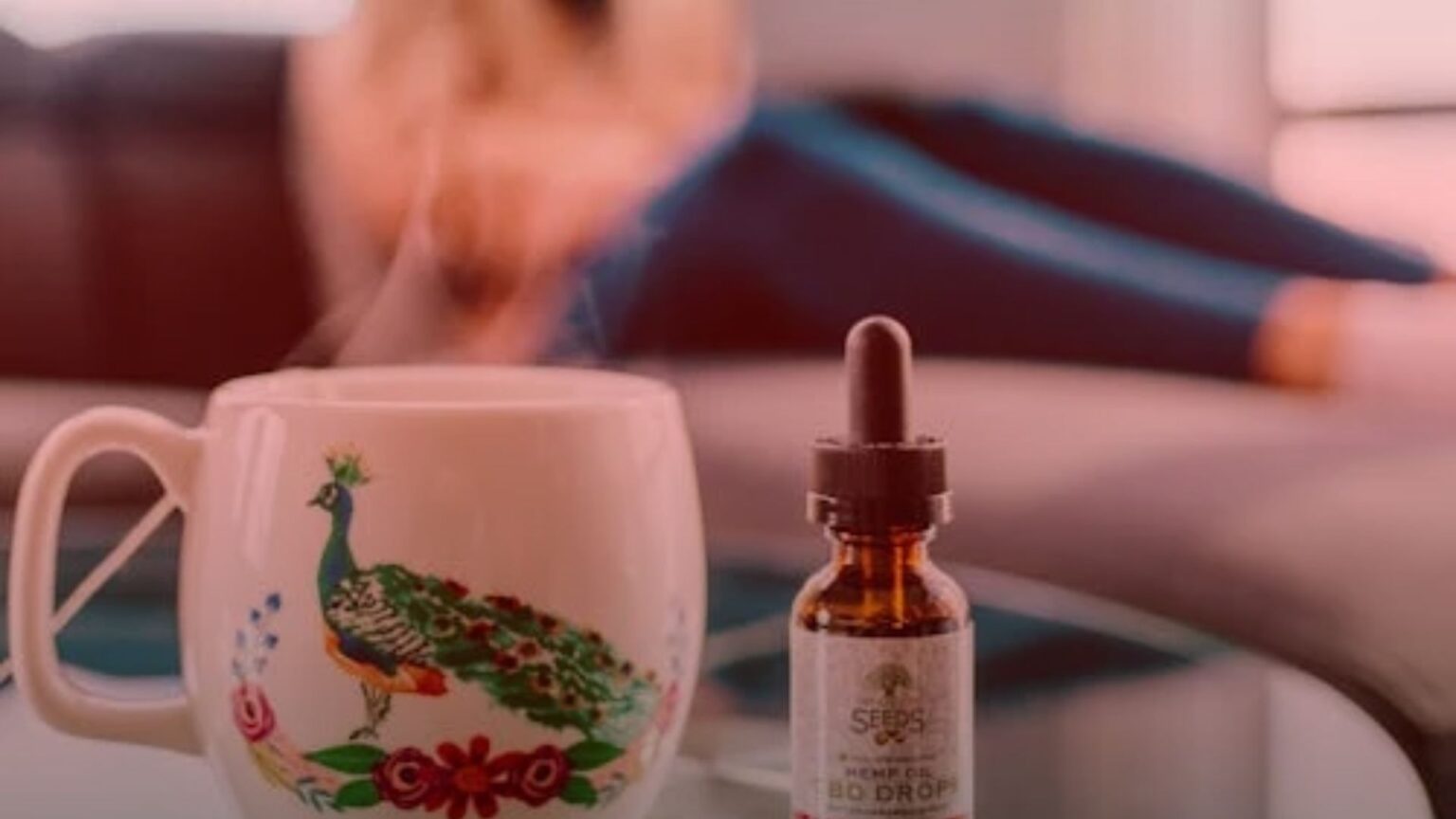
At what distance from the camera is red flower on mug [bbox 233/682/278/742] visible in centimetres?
50

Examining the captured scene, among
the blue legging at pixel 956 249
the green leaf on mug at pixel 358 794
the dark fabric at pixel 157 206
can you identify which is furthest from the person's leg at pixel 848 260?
the green leaf on mug at pixel 358 794

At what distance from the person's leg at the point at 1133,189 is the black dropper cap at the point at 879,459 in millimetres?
148

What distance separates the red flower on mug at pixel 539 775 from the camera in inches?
19.7

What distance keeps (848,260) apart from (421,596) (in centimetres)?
23

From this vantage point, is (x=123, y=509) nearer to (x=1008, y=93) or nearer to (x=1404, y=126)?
(x=1008, y=93)

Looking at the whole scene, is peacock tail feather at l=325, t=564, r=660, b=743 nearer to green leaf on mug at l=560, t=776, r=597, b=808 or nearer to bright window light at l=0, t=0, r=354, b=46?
green leaf on mug at l=560, t=776, r=597, b=808

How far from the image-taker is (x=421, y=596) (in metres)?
0.49

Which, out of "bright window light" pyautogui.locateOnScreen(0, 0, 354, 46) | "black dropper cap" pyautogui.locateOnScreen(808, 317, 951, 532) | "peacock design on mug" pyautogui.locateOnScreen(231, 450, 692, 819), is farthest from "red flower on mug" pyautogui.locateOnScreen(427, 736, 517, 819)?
"bright window light" pyautogui.locateOnScreen(0, 0, 354, 46)

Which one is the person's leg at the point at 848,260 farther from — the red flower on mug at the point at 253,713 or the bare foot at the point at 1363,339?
the red flower on mug at the point at 253,713

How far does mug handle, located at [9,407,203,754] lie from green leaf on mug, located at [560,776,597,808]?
10cm

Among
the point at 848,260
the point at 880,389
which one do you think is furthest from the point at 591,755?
the point at 848,260

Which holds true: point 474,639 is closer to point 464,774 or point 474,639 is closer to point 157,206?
point 464,774

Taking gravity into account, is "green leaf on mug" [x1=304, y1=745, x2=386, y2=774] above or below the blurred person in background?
below

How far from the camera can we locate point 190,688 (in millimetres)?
525
